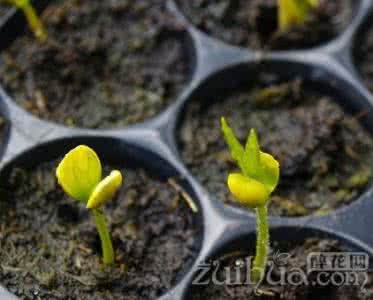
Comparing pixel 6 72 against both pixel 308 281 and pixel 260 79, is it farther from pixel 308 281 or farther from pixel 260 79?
pixel 308 281

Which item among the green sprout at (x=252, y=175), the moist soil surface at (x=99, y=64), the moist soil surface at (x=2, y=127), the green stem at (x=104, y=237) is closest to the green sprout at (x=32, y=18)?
the moist soil surface at (x=99, y=64)

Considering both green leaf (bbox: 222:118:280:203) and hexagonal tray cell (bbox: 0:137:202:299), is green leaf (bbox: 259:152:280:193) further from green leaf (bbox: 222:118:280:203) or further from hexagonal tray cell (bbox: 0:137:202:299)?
hexagonal tray cell (bbox: 0:137:202:299)

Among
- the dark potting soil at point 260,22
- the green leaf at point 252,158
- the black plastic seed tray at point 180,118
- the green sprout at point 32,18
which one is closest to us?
the green leaf at point 252,158

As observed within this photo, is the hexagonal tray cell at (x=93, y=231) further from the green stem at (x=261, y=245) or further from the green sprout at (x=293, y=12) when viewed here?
the green sprout at (x=293, y=12)

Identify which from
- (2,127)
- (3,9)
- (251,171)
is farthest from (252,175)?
(3,9)

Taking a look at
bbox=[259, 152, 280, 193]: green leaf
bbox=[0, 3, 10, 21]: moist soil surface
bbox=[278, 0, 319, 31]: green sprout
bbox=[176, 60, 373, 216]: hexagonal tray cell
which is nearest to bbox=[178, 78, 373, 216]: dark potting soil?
bbox=[176, 60, 373, 216]: hexagonal tray cell

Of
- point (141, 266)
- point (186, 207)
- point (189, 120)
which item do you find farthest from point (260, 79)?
point (141, 266)

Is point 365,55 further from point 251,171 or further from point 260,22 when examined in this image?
point 251,171
